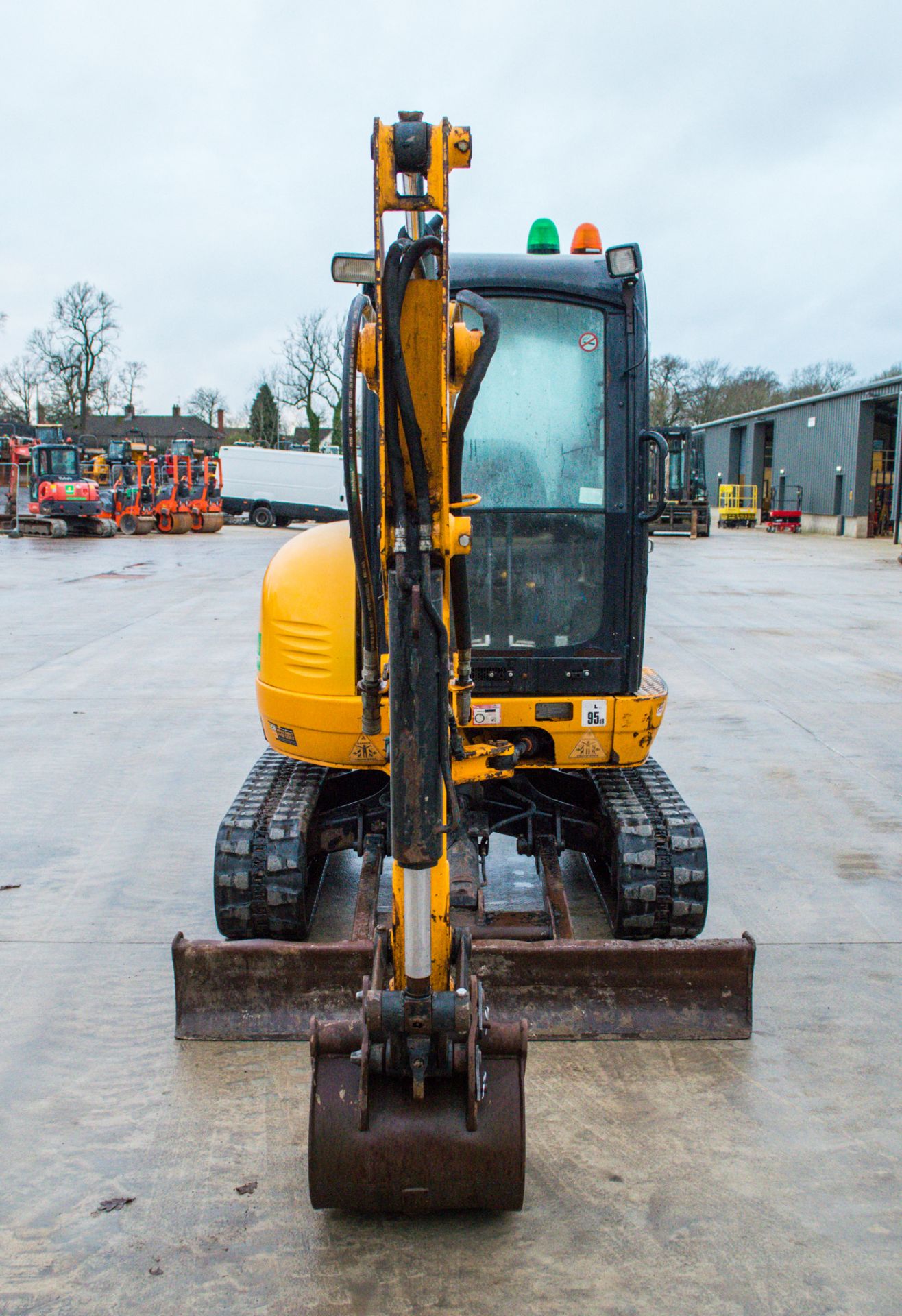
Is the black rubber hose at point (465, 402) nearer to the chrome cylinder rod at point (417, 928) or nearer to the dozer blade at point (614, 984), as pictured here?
the chrome cylinder rod at point (417, 928)

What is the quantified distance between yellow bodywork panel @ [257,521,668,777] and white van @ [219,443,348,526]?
33548mm

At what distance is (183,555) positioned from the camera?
27859 mm

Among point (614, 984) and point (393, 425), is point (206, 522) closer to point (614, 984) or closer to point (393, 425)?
point (614, 984)

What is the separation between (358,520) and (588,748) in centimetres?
185

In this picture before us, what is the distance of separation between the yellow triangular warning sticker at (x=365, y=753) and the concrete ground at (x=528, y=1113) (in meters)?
1.11

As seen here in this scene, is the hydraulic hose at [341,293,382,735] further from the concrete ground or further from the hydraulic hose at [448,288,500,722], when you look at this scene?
the concrete ground

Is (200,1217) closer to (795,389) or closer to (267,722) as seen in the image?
(267,722)

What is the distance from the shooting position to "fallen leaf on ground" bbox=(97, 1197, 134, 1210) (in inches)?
124

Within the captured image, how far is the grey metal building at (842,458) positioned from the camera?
4022 cm

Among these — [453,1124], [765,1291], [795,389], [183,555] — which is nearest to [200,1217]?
[453,1124]

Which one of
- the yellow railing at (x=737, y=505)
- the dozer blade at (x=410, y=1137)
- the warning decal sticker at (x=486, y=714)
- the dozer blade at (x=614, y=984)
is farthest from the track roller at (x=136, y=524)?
→ the dozer blade at (x=410, y=1137)

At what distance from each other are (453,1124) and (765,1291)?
877 millimetres

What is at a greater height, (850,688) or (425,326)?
(425,326)

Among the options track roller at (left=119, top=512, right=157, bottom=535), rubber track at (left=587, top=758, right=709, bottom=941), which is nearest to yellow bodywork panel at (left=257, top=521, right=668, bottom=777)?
rubber track at (left=587, top=758, right=709, bottom=941)
